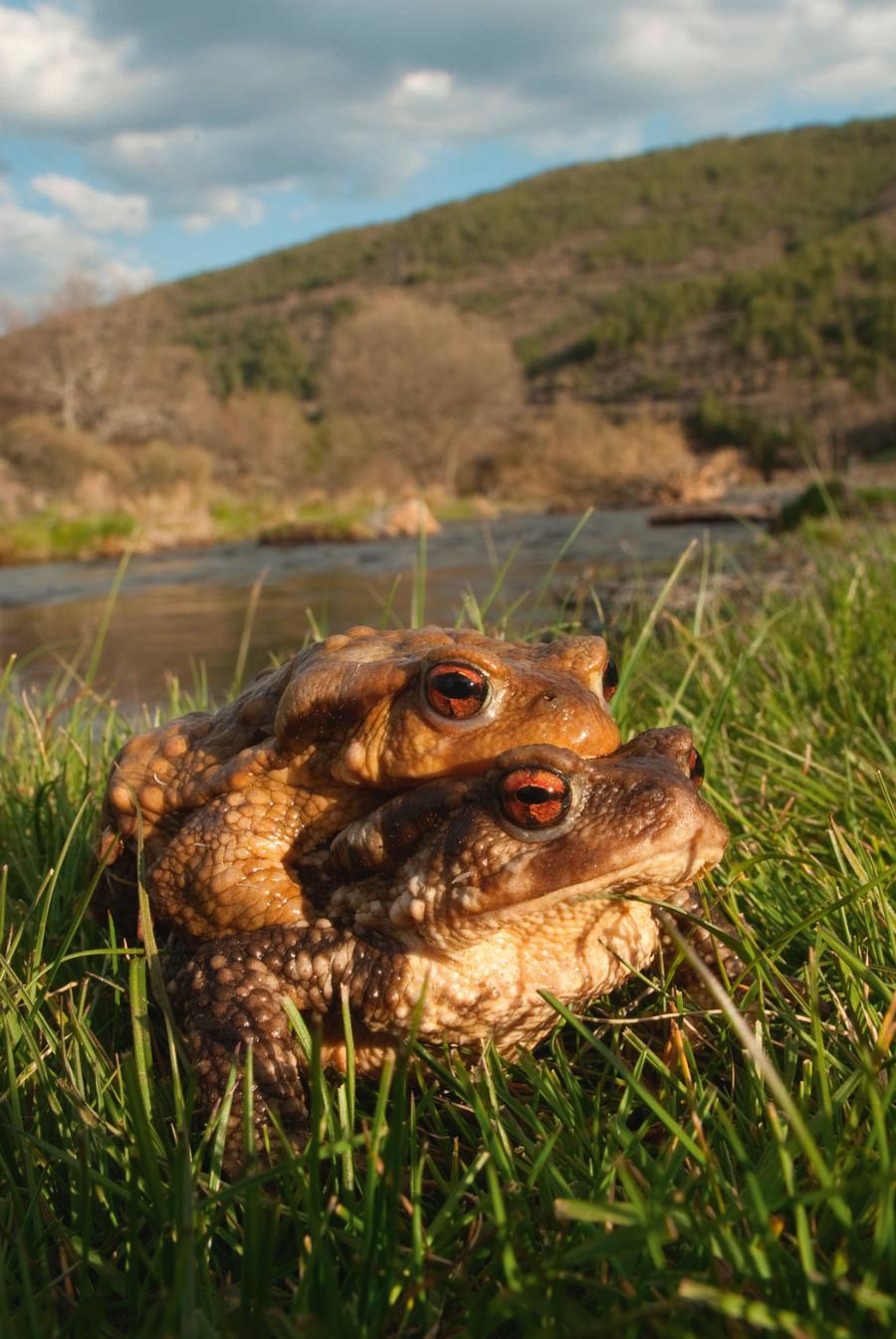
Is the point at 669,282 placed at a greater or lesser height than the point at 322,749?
greater

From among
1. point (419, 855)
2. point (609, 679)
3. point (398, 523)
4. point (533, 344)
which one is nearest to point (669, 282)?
point (533, 344)

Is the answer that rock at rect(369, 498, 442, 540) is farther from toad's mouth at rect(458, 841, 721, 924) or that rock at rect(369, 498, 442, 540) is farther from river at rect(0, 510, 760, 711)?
toad's mouth at rect(458, 841, 721, 924)

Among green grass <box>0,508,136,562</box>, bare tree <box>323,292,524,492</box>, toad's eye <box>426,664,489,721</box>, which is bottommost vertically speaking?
green grass <box>0,508,136,562</box>

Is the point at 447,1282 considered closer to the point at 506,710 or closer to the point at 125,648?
the point at 506,710

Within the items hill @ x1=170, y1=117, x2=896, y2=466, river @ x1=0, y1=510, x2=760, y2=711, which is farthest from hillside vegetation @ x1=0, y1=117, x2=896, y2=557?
river @ x1=0, y1=510, x2=760, y2=711

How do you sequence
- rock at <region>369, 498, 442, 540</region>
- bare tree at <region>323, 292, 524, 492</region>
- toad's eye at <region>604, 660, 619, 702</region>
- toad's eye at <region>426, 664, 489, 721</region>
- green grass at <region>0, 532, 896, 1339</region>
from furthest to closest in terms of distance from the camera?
bare tree at <region>323, 292, 524, 492</region> → rock at <region>369, 498, 442, 540</region> → toad's eye at <region>604, 660, 619, 702</region> → toad's eye at <region>426, 664, 489, 721</region> → green grass at <region>0, 532, 896, 1339</region>

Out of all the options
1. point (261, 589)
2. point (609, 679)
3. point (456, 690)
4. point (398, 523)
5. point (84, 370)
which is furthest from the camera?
point (84, 370)

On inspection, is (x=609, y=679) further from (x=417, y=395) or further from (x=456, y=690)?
(x=417, y=395)
